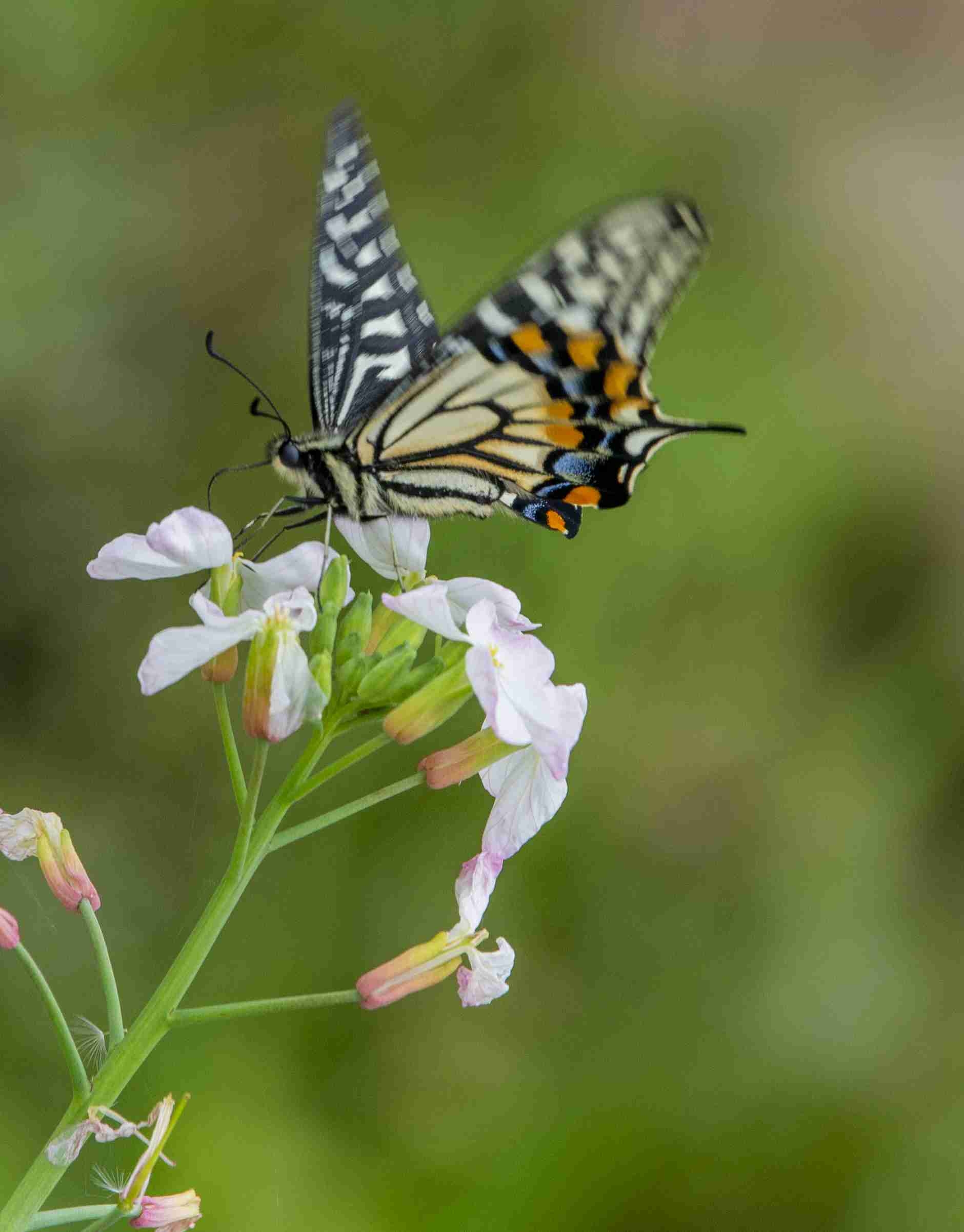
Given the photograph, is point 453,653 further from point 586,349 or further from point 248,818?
point 586,349

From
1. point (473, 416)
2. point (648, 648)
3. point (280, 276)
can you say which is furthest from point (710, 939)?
point (280, 276)

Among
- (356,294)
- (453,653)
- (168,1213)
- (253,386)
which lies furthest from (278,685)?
(253,386)

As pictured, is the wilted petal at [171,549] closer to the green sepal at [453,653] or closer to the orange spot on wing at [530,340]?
the green sepal at [453,653]

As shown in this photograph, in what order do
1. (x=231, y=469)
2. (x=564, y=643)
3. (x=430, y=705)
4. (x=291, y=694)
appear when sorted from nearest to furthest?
(x=291, y=694) < (x=430, y=705) < (x=231, y=469) < (x=564, y=643)

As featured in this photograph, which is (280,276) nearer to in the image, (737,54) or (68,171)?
(68,171)

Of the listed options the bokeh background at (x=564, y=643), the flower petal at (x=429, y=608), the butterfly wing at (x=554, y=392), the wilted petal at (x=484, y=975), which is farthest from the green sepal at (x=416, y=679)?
the bokeh background at (x=564, y=643)

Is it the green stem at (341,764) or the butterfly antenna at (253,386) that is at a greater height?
the butterfly antenna at (253,386)
